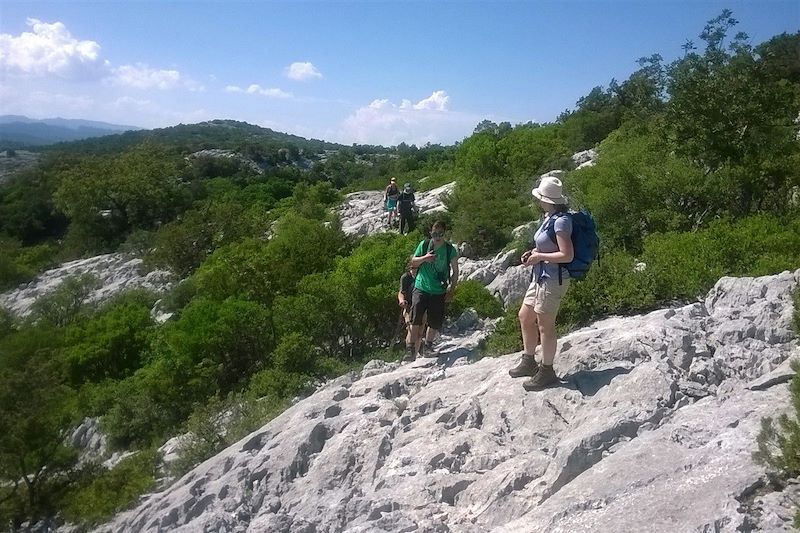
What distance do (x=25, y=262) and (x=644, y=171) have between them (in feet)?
144

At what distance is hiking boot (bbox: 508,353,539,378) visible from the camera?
6.64 meters

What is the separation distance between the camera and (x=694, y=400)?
217 inches

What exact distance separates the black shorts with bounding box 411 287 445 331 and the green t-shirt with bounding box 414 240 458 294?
0.08 meters

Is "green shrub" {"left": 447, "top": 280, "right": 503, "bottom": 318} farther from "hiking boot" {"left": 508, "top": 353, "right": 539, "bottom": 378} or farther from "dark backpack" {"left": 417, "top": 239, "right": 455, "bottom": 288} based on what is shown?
"hiking boot" {"left": 508, "top": 353, "right": 539, "bottom": 378}

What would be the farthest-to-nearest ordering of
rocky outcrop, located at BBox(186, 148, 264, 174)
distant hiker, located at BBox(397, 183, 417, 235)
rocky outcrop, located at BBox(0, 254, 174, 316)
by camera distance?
rocky outcrop, located at BBox(186, 148, 264, 174) → rocky outcrop, located at BBox(0, 254, 174, 316) → distant hiker, located at BBox(397, 183, 417, 235)

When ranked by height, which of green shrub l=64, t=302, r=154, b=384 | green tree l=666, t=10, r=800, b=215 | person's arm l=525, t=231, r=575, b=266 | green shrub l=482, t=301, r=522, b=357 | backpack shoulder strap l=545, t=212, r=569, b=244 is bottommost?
green shrub l=64, t=302, r=154, b=384

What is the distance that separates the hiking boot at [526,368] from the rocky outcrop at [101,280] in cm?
2443

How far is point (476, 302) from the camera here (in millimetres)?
11977

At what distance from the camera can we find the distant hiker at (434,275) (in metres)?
8.32

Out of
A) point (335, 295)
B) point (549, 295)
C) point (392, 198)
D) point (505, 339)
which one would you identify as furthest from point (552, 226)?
point (392, 198)

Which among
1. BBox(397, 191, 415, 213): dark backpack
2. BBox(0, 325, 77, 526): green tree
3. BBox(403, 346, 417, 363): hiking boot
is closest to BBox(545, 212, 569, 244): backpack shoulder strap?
BBox(403, 346, 417, 363): hiking boot

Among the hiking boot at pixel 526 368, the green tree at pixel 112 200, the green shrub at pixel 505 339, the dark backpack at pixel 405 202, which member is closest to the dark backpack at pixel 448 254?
the green shrub at pixel 505 339

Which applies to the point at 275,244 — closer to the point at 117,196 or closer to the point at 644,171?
the point at 644,171

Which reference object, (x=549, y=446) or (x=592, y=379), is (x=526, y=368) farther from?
(x=549, y=446)
